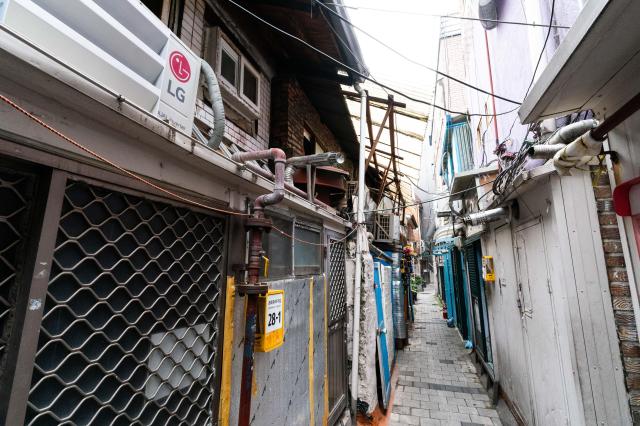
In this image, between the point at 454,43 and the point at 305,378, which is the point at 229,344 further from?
the point at 454,43

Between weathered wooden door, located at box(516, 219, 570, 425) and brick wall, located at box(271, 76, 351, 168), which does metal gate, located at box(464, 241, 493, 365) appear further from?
brick wall, located at box(271, 76, 351, 168)

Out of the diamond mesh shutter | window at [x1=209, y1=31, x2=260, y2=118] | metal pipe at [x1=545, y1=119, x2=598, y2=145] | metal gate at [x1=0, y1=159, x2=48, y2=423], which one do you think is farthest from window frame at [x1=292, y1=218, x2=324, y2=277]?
metal pipe at [x1=545, y1=119, x2=598, y2=145]

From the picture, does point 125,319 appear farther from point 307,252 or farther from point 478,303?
point 478,303

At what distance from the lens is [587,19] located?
1600 millimetres

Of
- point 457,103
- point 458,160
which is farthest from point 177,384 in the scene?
point 457,103

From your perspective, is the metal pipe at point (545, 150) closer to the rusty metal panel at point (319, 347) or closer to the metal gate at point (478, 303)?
the rusty metal panel at point (319, 347)

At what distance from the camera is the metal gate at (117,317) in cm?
129

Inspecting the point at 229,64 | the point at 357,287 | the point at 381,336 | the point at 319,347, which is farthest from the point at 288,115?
the point at 381,336

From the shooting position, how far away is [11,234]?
1.24 metres

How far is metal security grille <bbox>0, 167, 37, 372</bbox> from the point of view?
46.8 inches

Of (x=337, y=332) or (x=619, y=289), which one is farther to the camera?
(x=337, y=332)

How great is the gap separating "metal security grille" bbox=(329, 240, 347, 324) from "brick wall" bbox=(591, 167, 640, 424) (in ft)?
10.8

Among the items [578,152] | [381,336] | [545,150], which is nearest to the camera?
[578,152]

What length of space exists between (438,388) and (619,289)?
5165 millimetres
